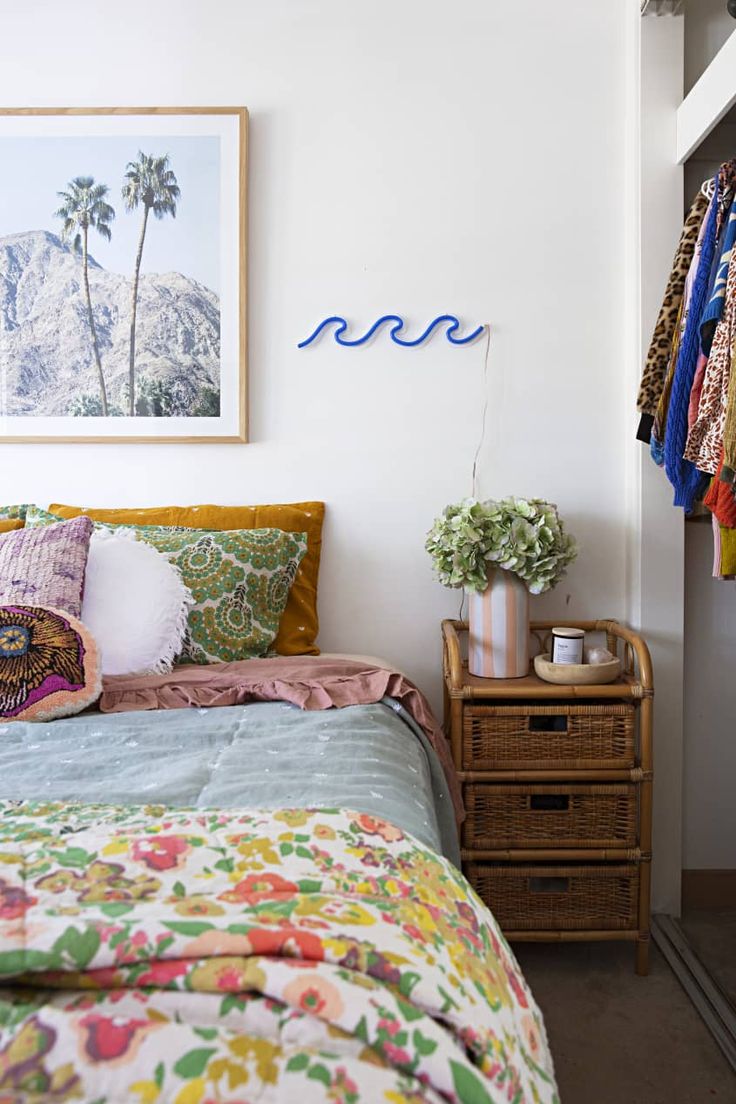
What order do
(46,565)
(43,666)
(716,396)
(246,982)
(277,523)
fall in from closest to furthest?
(246,982) < (43,666) < (716,396) < (46,565) < (277,523)

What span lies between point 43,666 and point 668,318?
1594 millimetres

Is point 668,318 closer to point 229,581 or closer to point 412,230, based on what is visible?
point 412,230

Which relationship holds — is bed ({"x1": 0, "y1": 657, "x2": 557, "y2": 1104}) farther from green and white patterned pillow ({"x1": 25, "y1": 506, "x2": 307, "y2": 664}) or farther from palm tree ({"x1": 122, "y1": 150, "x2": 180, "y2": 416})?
palm tree ({"x1": 122, "y1": 150, "x2": 180, "y2": 416})

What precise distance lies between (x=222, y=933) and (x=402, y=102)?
232 cm

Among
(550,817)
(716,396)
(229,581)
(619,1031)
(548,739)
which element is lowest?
(619,1031)

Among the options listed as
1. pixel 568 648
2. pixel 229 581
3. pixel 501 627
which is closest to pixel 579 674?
pixel 568 648

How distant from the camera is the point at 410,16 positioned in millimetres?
2457

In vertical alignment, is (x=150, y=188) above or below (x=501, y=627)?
above

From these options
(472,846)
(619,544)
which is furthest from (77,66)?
(472,846)

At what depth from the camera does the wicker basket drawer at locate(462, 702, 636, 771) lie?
207cm

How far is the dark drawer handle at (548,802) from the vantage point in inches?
82.5

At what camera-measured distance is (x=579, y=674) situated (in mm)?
2074

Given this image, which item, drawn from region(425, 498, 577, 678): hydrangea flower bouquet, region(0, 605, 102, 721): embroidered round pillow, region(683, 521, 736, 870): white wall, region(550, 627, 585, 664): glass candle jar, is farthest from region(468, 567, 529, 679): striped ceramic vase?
region(0, 605, 102, 721): embroidered round pillow

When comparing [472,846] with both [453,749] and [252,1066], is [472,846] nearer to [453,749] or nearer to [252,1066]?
[453,749]
